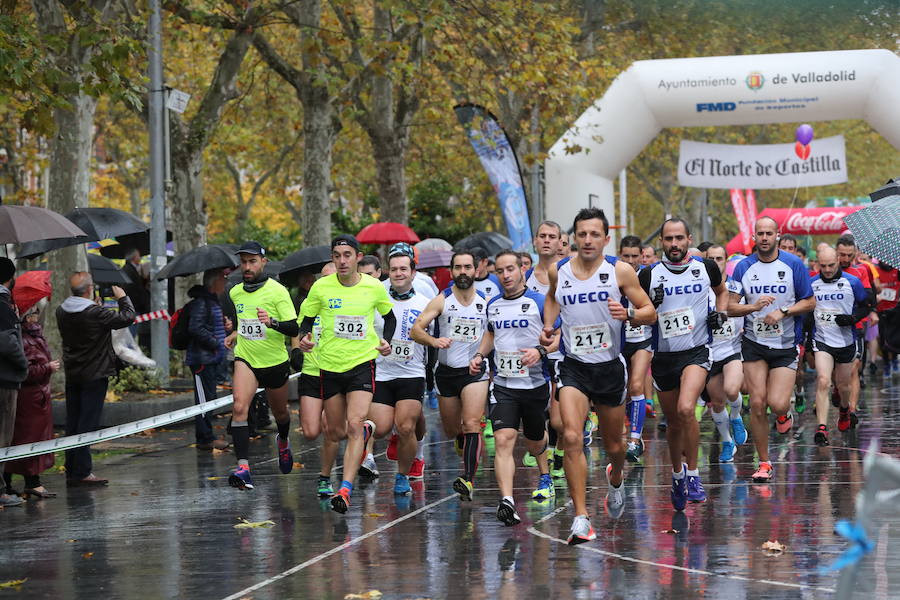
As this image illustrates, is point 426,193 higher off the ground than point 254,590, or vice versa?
point 426,193

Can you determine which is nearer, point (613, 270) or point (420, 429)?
point (613, 270)

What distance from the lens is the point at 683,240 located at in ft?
30.7

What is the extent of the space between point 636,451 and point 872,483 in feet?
29.3

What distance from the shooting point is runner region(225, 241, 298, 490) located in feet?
36.4

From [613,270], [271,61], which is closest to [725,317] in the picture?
[613,270]

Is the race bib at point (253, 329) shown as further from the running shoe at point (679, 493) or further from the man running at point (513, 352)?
the running shoe at point (679, 493)

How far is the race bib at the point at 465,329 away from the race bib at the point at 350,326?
26.7 inches

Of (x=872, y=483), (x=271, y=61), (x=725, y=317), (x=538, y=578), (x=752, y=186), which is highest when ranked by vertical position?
(x=271, y=61)

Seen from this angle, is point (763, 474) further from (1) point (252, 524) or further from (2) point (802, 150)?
(2) point (802, 150)

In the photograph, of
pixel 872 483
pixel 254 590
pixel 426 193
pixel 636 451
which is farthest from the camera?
pixel 426 193

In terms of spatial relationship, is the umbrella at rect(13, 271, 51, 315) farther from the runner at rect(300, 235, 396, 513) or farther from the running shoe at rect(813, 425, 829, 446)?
the running shoe at rect(813, 425, 829, 446)

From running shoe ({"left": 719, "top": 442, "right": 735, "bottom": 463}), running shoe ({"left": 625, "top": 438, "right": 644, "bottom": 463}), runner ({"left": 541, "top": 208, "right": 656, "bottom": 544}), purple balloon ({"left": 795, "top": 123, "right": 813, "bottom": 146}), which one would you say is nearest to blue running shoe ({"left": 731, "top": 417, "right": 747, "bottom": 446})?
running shoe ({"left": 719, "top": 442, "right": 735, "bottom": 463})

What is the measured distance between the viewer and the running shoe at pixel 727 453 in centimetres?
1196

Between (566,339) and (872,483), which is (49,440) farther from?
(872,483)
